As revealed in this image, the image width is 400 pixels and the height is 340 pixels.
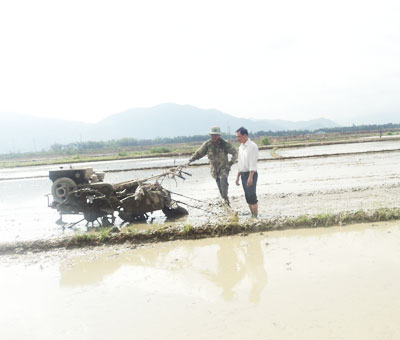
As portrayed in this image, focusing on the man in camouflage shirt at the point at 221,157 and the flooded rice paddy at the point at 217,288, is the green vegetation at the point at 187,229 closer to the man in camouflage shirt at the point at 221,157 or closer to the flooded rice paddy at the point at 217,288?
the flooded rice paddy at the point at 217,288

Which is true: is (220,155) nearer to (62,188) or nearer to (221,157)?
(221,157)

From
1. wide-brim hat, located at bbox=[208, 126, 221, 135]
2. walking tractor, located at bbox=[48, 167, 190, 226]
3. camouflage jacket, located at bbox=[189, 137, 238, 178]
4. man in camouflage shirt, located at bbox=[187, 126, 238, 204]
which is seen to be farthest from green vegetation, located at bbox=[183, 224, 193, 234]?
wide-brim hat, located at bbox=[208, 126, 221, 135]

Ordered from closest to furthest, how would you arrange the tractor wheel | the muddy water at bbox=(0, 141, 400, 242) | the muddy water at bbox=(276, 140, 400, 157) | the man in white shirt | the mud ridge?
1. the mud ridge
2. the man in white shirt
3. the muddy water at bbox=(0, 141, 400, 242)
4. the tractor wheel
5. the muddy water at bbox=(276, 140, 400, 157)

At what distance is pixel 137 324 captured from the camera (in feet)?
9.79

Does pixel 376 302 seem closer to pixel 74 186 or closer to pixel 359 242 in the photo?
pixel 359 242

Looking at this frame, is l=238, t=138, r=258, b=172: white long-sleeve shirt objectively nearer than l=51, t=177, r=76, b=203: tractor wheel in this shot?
Yes

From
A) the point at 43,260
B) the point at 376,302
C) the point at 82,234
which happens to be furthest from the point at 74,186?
the point at 376,302

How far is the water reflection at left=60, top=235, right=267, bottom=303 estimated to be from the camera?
3662 mm

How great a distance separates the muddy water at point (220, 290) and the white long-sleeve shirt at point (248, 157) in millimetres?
1474

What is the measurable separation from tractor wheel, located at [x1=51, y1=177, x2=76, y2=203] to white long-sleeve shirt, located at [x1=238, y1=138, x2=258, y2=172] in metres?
3.50

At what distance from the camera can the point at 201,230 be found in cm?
560

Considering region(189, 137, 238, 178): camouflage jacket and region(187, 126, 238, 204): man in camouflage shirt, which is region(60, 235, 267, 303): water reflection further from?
region(189, 137, 238, 178): camouflage jacket

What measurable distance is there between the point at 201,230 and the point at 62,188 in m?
3.21

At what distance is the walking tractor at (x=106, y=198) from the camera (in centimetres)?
673
